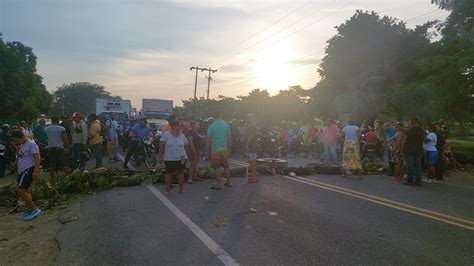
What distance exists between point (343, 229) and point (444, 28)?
666 inches

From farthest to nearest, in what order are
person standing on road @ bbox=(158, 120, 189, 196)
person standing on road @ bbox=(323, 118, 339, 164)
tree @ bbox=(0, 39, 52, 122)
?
1. tree @ bbox=(0, 39, 52, 122)
2. person standing on road @ bbox=(323, 118, 339, 164)
3. person standing on road @ bbox=(158, 120, 189, 196)

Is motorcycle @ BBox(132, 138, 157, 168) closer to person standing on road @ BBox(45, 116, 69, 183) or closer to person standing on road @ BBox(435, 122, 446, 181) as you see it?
person standing on road @ BBox(45, 116, 69, 183)

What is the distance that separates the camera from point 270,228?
6223 mm

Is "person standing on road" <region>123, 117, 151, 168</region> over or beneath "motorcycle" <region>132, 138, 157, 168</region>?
over

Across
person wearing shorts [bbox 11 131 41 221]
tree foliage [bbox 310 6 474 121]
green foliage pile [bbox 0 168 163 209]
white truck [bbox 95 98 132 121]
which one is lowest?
green foliage pile [bbox 0 168 163 209]

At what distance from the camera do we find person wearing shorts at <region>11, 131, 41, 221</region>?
766 centimetres

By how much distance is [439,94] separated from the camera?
18.9m

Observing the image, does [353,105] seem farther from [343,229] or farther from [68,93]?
[68,93]

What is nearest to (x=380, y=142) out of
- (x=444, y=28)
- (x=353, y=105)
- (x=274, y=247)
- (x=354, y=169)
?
(x=444, y=28)

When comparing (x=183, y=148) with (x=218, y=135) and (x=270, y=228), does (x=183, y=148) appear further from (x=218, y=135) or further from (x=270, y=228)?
(x=270, y=228)

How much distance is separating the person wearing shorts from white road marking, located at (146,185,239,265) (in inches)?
98.9

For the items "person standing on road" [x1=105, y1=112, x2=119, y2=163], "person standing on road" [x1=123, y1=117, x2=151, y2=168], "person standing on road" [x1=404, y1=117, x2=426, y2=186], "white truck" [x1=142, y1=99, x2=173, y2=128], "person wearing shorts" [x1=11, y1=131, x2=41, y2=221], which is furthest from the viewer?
"white truck" [x1=142, y1=99, x2=173, y2=128]

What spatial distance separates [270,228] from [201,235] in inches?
43.5

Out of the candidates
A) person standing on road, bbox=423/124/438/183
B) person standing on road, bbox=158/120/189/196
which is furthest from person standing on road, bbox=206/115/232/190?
person standing on road, bbox=423/124/438/183
